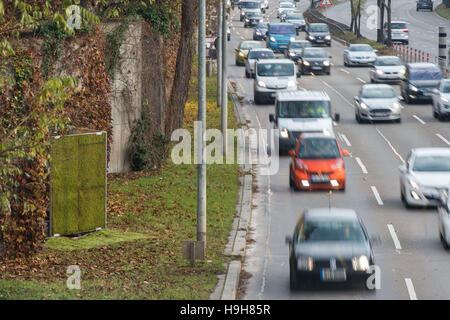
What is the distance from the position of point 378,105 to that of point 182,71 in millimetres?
9499

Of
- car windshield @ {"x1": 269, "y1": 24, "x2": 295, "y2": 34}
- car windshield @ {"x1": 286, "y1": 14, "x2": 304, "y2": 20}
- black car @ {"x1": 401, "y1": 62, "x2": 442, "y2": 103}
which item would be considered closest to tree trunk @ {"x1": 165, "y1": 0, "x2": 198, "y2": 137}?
black car @ {"x1": 401, "y1": 62, "x2": 442, "y2": 103}

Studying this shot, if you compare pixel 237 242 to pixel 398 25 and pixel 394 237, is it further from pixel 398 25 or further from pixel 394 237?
pixel 398 25

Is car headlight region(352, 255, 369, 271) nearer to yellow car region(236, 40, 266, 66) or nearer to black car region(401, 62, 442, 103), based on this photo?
black car region(401, 62, 442, 103)

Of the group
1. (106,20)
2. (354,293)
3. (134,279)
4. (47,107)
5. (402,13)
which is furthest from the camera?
(402,13)

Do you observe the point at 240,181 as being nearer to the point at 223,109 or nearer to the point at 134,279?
the point at 223,109

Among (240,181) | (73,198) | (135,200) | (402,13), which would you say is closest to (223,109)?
(240,181)

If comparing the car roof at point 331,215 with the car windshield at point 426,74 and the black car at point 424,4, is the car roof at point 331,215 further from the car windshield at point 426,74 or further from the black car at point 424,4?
the black car at point 424,4

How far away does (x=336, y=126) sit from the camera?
4112 cm

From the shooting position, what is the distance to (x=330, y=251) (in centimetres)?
1719

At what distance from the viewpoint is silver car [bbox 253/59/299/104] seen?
151ft

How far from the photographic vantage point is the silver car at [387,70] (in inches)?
2053

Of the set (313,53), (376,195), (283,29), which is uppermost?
(283,29)

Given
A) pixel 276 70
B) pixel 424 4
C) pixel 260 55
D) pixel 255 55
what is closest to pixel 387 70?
pixel 260 55

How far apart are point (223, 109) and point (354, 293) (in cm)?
1878
